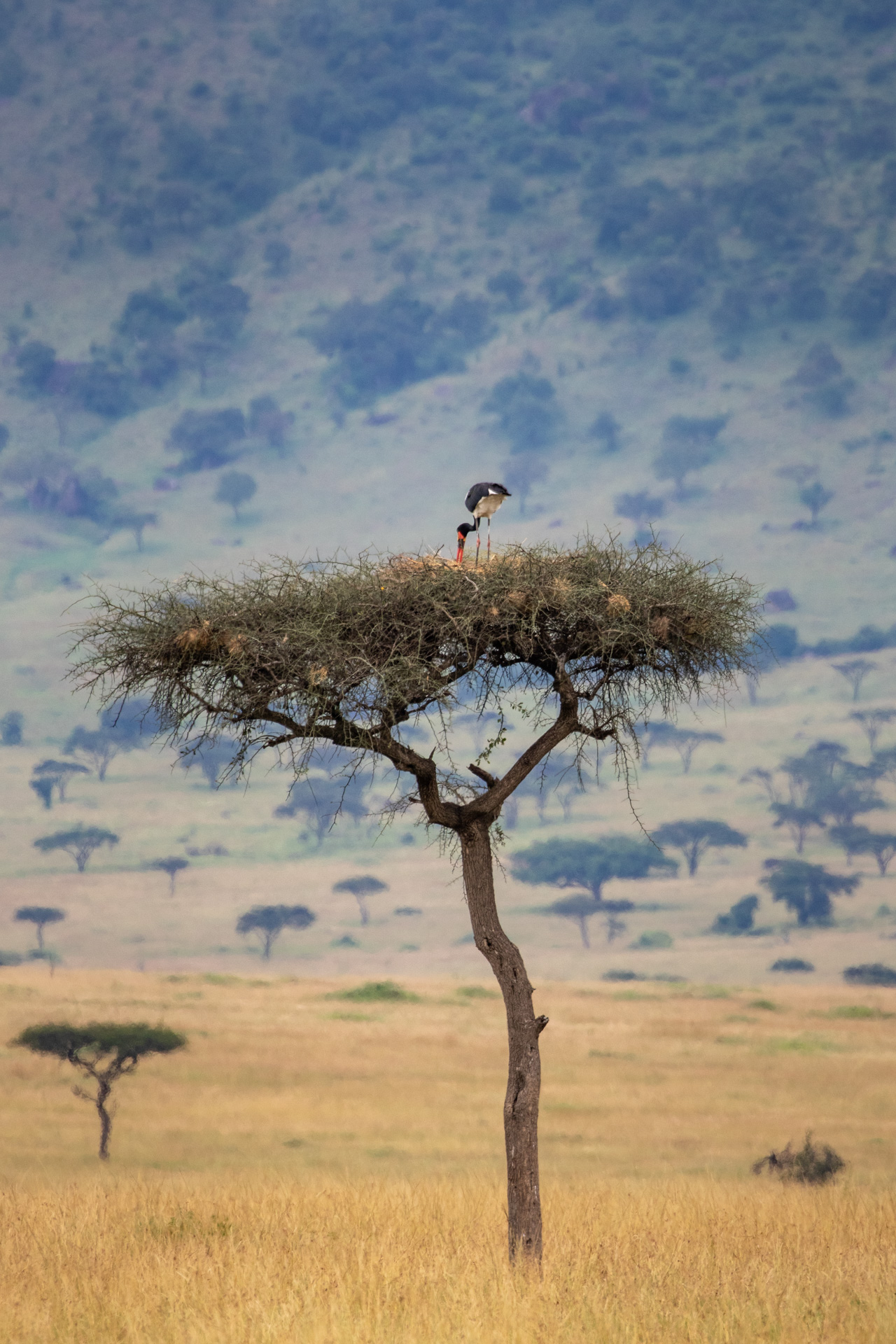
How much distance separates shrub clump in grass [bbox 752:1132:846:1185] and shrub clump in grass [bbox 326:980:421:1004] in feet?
97.4

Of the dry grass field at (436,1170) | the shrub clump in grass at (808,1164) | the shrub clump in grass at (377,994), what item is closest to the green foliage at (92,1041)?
the dry grass field at (436,1170)

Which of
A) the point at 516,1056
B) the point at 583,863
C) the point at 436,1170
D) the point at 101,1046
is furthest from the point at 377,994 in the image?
the point at 516,1056

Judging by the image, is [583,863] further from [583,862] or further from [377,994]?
[377,994]

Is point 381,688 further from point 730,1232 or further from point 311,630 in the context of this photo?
point 730,1232

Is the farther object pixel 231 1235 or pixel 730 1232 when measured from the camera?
pixel 730 1232

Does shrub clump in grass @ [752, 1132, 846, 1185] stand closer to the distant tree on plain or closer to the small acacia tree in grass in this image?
the small acacia tree in grass

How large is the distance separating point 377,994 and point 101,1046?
84.2 feet

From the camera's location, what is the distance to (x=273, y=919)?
83.4 meters

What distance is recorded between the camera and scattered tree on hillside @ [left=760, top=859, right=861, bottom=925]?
286 feet

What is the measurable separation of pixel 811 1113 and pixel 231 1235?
991 inches

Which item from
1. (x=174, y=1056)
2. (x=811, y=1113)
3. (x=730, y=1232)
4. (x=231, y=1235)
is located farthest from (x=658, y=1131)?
(x=231, y=1235)

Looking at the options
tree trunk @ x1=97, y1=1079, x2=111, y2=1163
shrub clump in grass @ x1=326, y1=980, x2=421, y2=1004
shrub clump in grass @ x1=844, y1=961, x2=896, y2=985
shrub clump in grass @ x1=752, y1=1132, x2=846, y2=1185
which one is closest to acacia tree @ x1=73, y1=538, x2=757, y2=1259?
shrub clump in grass @ x1=752, y1=1132, x2=846, y2=1185

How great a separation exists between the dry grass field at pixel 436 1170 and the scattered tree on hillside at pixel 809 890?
89.5 ft

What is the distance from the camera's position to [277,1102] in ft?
116
